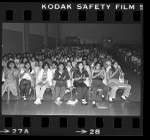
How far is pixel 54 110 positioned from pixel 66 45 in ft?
2.88

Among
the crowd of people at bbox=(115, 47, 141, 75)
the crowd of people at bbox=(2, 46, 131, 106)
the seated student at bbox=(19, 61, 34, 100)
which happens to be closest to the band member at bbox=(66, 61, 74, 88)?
the crowd of people at bbox=(2, 46, 131, 106)

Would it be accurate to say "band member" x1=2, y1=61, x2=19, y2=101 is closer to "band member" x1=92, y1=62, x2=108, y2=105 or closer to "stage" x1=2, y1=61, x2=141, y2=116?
"stage" x1=2, y1=61, x2=141, y2=116

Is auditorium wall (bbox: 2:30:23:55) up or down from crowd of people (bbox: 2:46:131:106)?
up

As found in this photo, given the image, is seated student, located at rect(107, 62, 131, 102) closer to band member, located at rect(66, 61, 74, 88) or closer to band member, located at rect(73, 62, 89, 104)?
band member, located at rect(73, 62, 89, 104)

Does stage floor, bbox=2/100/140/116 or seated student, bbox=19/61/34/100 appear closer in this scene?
stage floor, bbox=2/100/140/116

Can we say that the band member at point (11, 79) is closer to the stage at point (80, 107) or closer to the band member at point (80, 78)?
the stage at point (80, 107)

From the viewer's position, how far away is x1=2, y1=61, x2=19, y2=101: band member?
851 centimetres

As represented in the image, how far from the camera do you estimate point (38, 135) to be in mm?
8398

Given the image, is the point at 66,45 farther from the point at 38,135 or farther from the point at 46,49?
the point at 38,135

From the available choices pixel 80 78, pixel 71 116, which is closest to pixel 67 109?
pixel 71 116

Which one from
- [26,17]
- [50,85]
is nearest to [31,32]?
[26,17]

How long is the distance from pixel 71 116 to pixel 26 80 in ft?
2.57

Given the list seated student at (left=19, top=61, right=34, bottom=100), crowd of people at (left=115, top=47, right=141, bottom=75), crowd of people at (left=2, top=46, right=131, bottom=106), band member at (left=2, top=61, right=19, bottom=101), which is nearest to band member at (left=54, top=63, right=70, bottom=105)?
crowd of people at (left=2, top=46, right=131, bottom=106)

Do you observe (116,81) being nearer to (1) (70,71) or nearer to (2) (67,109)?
(1) (70,71)
